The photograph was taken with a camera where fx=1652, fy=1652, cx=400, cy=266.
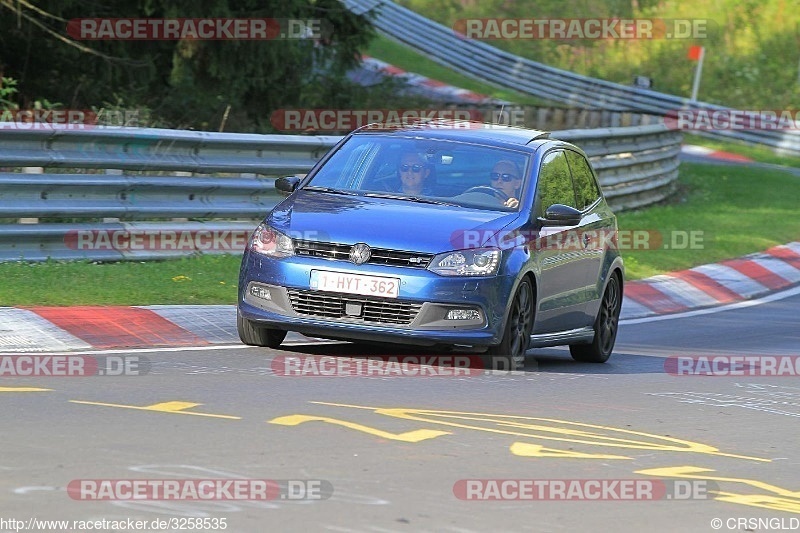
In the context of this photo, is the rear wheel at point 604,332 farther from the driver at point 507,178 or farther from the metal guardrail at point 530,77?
the metal guardrail at point 530,77

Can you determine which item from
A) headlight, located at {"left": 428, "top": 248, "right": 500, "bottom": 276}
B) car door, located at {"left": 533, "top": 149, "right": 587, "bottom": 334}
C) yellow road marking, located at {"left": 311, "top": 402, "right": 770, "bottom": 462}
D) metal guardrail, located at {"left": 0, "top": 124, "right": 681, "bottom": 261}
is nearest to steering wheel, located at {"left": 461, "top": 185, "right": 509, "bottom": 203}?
car door, located at {"left": 533, "top": 149, "right": 587, "bottom": 334}

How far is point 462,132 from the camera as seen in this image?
11570 millimetres

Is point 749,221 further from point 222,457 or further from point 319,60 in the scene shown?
point 222,457

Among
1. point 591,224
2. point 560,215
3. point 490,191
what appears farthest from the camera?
point 591,224

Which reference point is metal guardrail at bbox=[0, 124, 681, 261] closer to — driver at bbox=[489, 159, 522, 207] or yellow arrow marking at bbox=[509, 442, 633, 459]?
driver at bbox=[489, 159, 522, 207]

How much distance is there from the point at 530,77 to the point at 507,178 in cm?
3095

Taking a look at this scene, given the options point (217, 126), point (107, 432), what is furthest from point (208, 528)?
point (217, 126)

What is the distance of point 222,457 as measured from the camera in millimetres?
6926

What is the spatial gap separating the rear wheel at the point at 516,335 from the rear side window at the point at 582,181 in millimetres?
1464

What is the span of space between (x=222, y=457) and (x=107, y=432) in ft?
2.36

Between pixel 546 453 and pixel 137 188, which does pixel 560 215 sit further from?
pixel 137 188

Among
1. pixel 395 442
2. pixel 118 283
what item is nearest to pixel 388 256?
pixel 395 442

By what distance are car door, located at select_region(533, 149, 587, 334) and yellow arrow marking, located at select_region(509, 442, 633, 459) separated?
305 centimetres

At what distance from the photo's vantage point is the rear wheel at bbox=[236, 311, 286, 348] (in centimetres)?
1055
